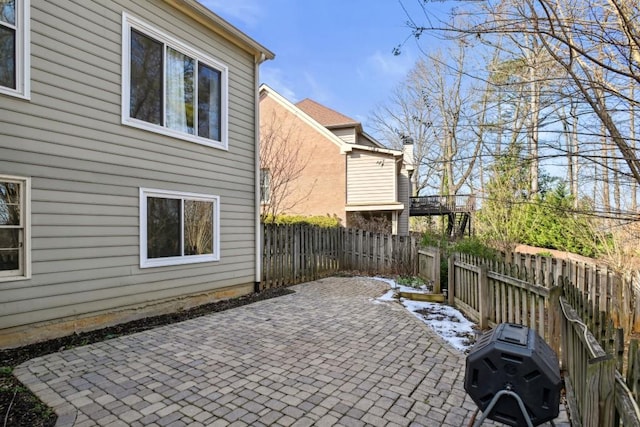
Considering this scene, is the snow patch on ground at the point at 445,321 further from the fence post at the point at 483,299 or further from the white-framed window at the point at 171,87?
the white-framed window at the point at 171,87

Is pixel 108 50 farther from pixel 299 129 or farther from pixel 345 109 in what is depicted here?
pixel 345 109

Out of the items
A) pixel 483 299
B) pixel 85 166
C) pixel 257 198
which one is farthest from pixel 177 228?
pixel 483 299

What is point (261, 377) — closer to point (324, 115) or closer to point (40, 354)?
point (40, 354)

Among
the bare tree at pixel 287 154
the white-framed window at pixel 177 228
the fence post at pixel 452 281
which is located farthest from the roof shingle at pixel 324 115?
the fence post at pixel 452 281

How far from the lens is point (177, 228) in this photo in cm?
661

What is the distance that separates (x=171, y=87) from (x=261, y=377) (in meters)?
5.49

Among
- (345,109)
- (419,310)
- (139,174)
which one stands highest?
(345,109)

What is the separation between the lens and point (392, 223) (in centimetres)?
1711

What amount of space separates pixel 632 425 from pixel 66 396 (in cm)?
421

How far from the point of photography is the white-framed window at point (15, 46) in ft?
14.6

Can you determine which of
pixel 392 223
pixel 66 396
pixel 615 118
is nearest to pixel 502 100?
pixel 615 118

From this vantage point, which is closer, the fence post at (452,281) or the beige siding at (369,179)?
the fence post at (452,281)

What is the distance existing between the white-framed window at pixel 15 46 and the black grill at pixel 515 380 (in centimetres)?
586

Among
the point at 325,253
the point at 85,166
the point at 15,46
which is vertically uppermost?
the point at 15,46
